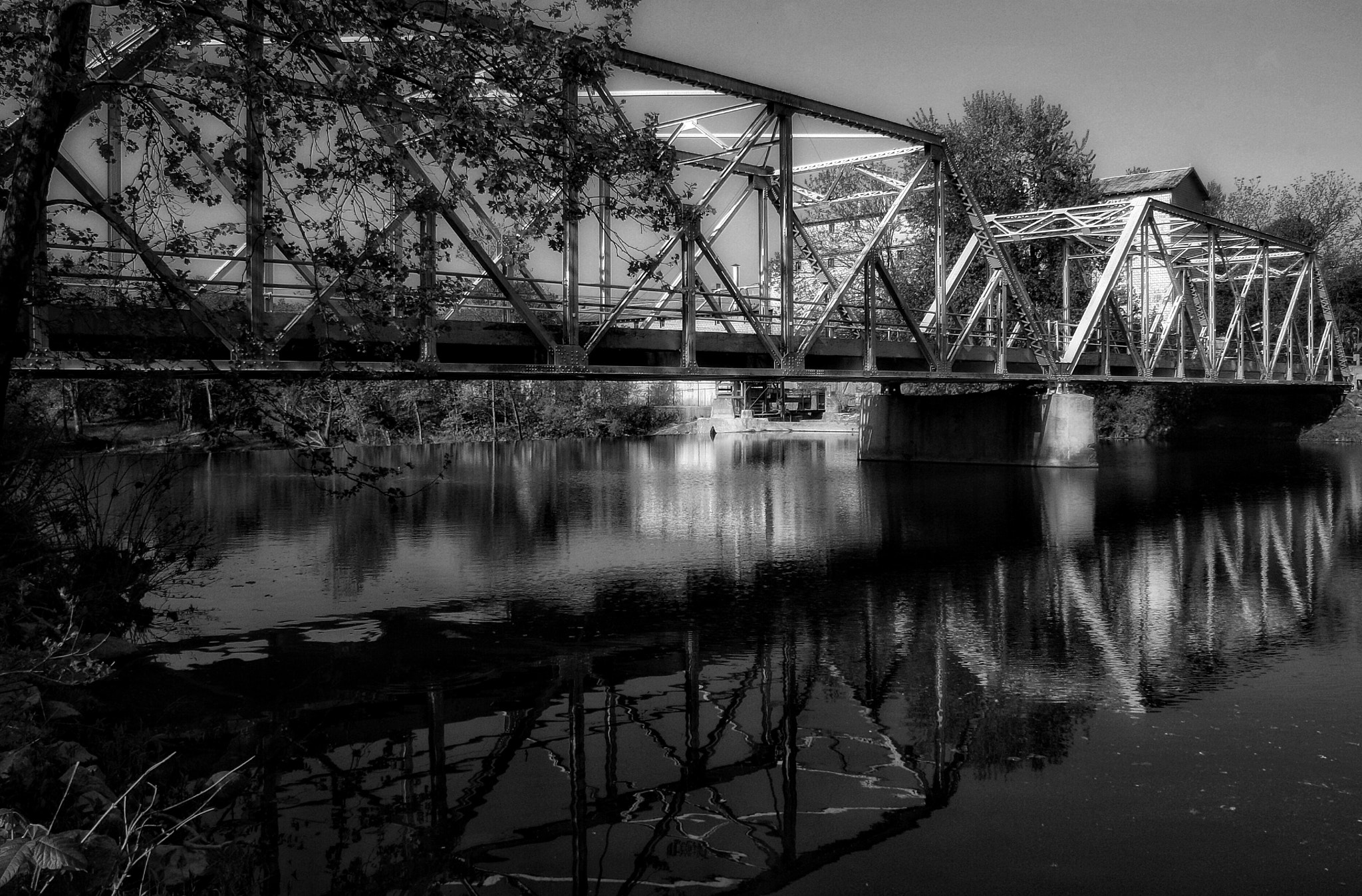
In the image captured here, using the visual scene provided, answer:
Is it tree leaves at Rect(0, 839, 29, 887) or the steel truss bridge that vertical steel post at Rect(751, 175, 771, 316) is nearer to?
the steel truss bridge

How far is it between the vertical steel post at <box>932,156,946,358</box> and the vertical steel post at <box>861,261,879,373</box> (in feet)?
9.59

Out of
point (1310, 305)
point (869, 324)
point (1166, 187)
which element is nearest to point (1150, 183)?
point (1166, 187)

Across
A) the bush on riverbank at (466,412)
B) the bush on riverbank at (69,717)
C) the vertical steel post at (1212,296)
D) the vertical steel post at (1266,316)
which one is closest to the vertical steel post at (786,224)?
the bush on riverbank at (69,717)

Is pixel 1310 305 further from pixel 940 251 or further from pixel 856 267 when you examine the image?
pixel 856 267

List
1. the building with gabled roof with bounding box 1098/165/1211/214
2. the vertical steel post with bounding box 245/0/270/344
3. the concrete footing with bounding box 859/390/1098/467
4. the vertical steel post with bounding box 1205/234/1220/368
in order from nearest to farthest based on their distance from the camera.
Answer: the vertical steel post with bounding box 245/0/270/344
the concrete footing with bounding box 859/390/1098/467
the vertical steel post with bounding box 1205/234/1220/368
the building with gabled roof with bounding box 1098/165/1211/214

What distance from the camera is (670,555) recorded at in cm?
2253

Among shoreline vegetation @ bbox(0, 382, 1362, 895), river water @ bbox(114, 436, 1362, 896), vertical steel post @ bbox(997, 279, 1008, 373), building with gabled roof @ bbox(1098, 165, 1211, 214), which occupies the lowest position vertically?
river water @ bbox(114, 436, 1362, 896)

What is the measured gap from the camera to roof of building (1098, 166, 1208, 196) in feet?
303

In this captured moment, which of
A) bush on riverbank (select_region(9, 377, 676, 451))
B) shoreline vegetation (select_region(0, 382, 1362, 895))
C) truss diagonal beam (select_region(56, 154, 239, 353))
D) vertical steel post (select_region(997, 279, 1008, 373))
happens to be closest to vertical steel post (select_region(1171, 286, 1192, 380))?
vertical steel post (select_region(997, 279, 1008, 373))

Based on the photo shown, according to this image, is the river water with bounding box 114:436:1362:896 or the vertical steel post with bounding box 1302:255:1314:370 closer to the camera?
the river water with bounding box 114:436:1362:896

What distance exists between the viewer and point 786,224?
30094 mm

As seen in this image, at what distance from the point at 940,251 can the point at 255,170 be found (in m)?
28.7

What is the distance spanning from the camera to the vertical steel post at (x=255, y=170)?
34.2 feet

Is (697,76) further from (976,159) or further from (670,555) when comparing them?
(976,159)
